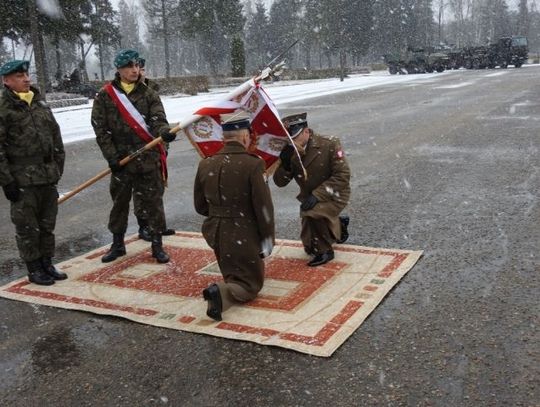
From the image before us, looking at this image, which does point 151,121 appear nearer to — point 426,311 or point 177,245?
point 177,245

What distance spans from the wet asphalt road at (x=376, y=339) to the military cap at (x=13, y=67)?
1.86 meters

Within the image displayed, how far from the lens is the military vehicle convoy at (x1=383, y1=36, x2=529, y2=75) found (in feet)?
157

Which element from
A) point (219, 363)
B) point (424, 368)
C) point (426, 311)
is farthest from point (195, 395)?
point (426, 311)

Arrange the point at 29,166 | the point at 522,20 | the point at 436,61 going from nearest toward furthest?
the point at 29,166 < the point at 436,61 < the point at 522,20

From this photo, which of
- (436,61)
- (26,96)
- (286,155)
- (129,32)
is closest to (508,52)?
(436,61)

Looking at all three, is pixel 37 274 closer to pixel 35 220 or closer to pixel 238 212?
pixel 35 220

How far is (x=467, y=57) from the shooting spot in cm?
5038

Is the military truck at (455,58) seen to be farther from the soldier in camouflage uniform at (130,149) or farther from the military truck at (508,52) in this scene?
the soldier in camouflage uniform at (130,149)

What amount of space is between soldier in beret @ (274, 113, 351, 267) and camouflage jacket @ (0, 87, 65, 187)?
205 cm

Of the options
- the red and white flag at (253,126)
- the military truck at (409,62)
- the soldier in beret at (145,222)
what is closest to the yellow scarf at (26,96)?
the soldier in beret at (145,222)

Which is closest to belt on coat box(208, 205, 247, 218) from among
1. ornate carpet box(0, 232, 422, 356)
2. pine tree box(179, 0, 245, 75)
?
ornate carpet box(0, 232, 422, 356)

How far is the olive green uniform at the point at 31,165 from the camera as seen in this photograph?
199 inches

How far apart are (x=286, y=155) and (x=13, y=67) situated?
242 centimetres

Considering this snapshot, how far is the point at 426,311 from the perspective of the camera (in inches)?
167
